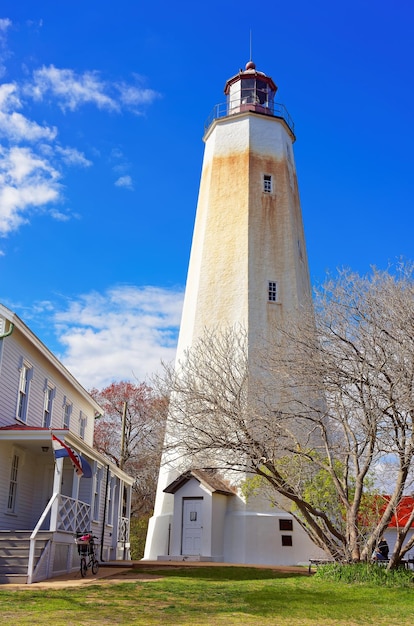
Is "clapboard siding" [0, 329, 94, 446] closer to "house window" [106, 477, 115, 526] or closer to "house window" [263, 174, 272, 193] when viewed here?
"house window" [106, 477, 115, 526]

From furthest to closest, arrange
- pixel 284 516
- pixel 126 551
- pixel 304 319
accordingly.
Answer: pixel 126 551 → pixel 284 516 → pixel 304 319

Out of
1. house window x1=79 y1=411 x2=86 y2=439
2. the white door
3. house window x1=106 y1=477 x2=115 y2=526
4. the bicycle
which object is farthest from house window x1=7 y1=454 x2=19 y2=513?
house window x1=79 y1=411 x2=86 y2=439

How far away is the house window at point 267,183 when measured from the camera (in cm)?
2730

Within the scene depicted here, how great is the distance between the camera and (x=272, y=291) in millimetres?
25641

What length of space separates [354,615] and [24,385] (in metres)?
11.7

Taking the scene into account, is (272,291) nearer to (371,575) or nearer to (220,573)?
(220,573)

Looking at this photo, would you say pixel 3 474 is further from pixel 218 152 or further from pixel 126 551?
pixel 218 152

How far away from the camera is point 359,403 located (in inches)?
552

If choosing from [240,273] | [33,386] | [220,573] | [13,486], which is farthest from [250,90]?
[220,573]

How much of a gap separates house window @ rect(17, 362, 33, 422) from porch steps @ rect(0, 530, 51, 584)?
4817 mm

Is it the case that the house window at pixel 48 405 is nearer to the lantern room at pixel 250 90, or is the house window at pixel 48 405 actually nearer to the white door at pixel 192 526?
the white door at pixel 192 526

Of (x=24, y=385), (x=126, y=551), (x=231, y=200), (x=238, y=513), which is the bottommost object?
(x=126, y=551)

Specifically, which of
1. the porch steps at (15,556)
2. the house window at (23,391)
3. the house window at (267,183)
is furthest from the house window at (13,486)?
the house window at (267,183)

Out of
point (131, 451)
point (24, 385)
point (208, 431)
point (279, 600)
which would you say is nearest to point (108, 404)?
point (131, 451)
